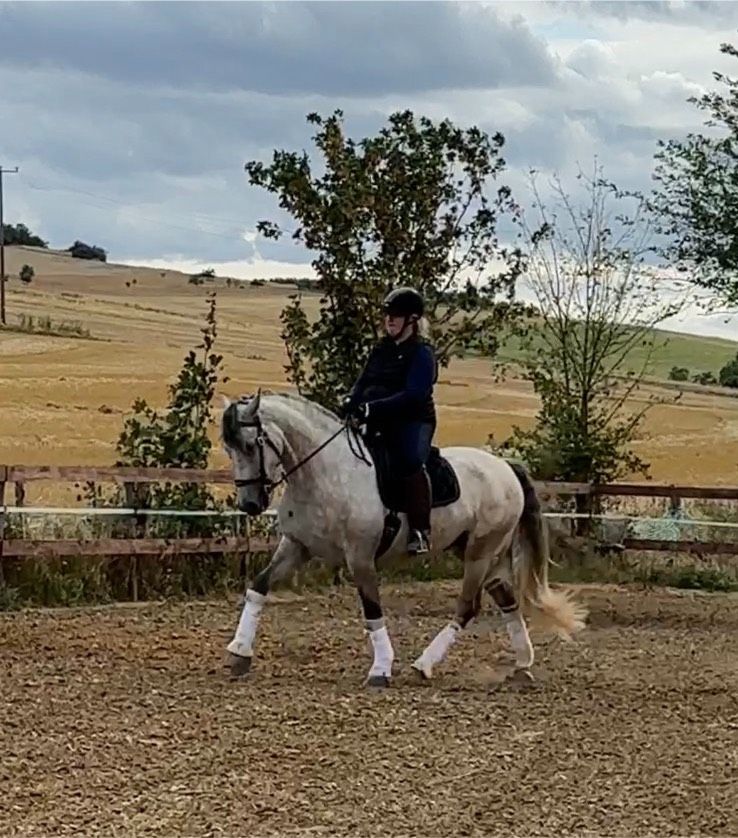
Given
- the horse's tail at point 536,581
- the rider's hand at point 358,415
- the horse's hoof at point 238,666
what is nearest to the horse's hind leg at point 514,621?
the horse's tail at point 536,581

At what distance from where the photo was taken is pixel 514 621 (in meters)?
8.95

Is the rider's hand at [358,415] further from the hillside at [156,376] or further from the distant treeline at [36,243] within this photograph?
the distant treeline at [36,243]

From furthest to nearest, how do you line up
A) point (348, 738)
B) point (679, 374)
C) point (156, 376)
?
point (679, 374) < point (156, 376) < point (348, 738)

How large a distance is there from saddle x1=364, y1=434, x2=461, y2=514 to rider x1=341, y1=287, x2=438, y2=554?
0.04 metres

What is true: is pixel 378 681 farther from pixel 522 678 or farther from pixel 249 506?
pixel 249 506

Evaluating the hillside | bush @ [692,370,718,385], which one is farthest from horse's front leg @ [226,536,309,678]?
bush @ [692,370,718,385]

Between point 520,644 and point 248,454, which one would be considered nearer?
point 248,454

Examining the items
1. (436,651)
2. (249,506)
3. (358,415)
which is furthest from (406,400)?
(436,651)

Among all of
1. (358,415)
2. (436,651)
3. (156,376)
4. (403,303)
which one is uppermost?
(403,303)

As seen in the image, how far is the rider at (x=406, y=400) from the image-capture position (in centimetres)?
834

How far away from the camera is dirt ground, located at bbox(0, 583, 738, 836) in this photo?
5.53 meters

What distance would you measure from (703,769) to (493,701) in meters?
1.72

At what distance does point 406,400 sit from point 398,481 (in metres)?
0.52

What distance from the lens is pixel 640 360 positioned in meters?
36.8
